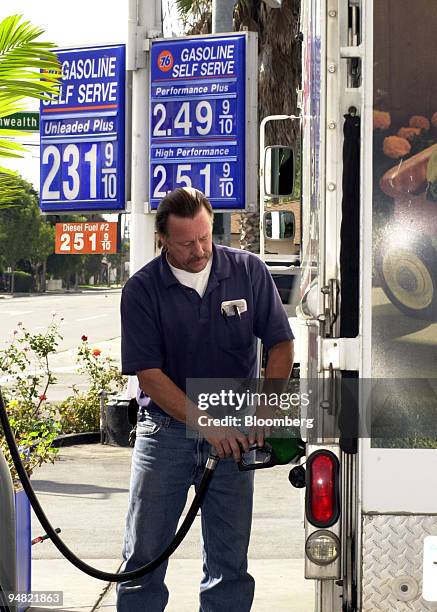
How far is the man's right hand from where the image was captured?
4211mm

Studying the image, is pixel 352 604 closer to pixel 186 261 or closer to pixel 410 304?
pixel 410 304

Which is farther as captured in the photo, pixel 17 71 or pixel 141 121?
pixel 141 121

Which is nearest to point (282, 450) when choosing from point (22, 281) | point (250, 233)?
point (250, 233)

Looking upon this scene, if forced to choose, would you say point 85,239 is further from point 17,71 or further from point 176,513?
point 176,513

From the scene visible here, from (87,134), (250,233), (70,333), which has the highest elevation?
(87,134)

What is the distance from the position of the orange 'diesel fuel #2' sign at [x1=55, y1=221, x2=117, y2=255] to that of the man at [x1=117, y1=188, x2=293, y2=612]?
1067cm

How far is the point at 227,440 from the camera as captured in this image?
13.9 ft

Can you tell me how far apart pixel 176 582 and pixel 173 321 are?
2475mm

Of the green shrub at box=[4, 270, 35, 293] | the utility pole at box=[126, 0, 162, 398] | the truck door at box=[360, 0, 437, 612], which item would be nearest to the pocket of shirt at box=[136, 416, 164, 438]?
the truck door at box=[360, 0, 437, 612]

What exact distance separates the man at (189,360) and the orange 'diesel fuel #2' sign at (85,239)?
10670mm

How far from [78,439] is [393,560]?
931cm

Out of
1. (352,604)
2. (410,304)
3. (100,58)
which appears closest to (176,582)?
(352,604)

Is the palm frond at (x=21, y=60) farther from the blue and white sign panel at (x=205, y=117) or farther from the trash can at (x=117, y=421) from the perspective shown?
the trash can at (x=117, y=421)

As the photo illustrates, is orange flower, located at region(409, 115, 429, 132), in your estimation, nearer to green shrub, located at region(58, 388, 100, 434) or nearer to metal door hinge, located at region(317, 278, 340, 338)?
metal door hinge, located at region(317, 278, 340, 338)
